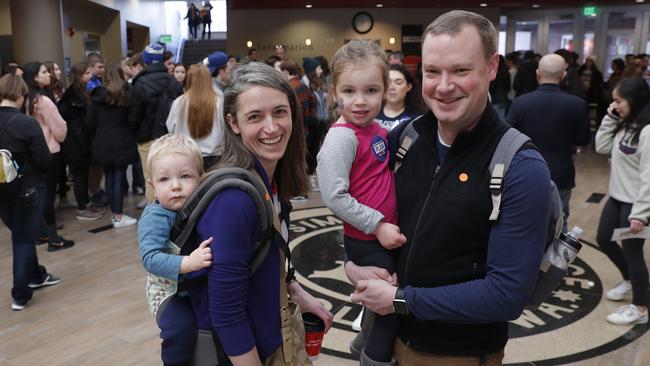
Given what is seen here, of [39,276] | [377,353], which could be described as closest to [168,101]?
[39,276]

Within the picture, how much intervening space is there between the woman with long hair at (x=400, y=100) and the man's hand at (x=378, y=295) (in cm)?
219

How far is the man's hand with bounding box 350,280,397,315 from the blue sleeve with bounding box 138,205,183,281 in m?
0.53

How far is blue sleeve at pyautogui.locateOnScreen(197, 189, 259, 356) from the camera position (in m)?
1.38

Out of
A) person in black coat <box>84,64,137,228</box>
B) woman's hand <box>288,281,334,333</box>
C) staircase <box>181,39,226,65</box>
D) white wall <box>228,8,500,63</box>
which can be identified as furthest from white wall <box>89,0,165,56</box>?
woman's hand <box>288,281,334,333</box>

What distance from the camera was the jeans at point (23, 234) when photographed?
3.94 m

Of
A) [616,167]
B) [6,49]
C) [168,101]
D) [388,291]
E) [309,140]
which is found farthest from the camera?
[6,49]

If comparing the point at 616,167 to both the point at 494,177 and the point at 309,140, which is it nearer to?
the point at 494,177

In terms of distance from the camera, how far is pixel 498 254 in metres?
1.36

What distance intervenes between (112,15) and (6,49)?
6882mm

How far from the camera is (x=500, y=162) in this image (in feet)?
4.50

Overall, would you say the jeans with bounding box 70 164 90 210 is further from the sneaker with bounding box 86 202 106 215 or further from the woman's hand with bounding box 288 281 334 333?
the woman's hand with bounding box 288 281 334 333

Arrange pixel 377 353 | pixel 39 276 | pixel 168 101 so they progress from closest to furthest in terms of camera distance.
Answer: pixel 377 353 < pixel 39 276 < pixel 168 101

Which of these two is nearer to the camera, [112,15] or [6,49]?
[6,49]

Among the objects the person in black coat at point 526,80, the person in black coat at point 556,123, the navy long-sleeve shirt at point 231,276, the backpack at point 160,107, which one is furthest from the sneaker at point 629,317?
the person in black coat at point 526,80
